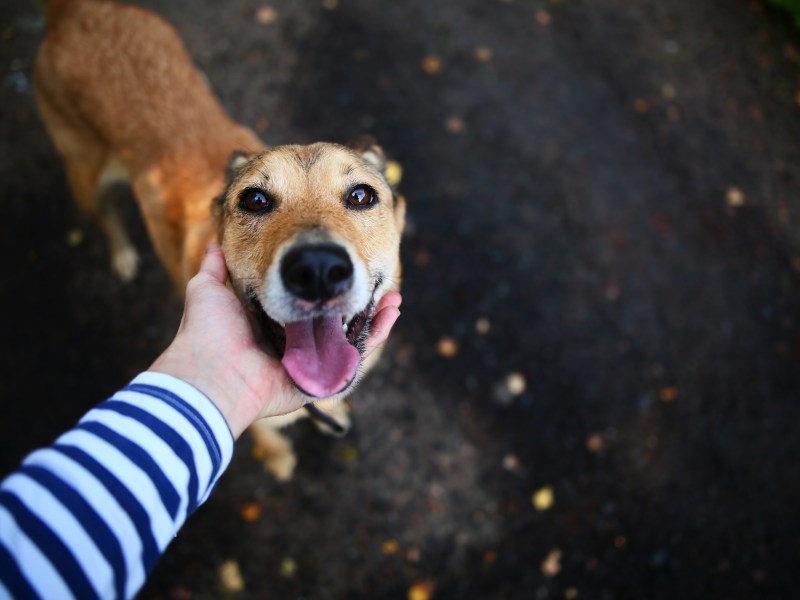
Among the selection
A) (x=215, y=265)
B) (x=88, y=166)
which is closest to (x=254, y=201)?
(x=215, y=265)

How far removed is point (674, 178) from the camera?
18.1 ft

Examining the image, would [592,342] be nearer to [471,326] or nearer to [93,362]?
[471,326]

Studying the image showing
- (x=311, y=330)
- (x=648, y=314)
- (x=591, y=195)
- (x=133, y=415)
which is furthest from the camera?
(x=591, y=195)

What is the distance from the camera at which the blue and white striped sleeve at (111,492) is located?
1.39 metres

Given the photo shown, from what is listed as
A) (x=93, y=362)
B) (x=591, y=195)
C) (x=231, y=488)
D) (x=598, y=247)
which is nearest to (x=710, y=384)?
(x=598, y=247)

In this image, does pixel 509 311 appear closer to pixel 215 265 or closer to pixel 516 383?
pixel 516 383

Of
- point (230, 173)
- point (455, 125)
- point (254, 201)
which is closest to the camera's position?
point (254, 201)

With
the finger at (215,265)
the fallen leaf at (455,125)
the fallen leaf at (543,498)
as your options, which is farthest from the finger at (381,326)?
the fallen leaf at (455,125)

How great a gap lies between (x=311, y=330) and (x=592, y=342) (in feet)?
11.3

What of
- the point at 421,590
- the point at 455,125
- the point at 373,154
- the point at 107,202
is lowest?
the point at 421,590

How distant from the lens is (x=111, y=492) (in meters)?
1.54

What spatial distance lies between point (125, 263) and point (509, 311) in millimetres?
3743

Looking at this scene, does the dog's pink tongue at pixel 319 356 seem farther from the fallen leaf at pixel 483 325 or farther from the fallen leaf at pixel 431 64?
the fallen leaf at pixel 431 64

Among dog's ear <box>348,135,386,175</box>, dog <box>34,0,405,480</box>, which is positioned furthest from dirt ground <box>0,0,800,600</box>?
dog's ear <box>348,135,386,175</box>
